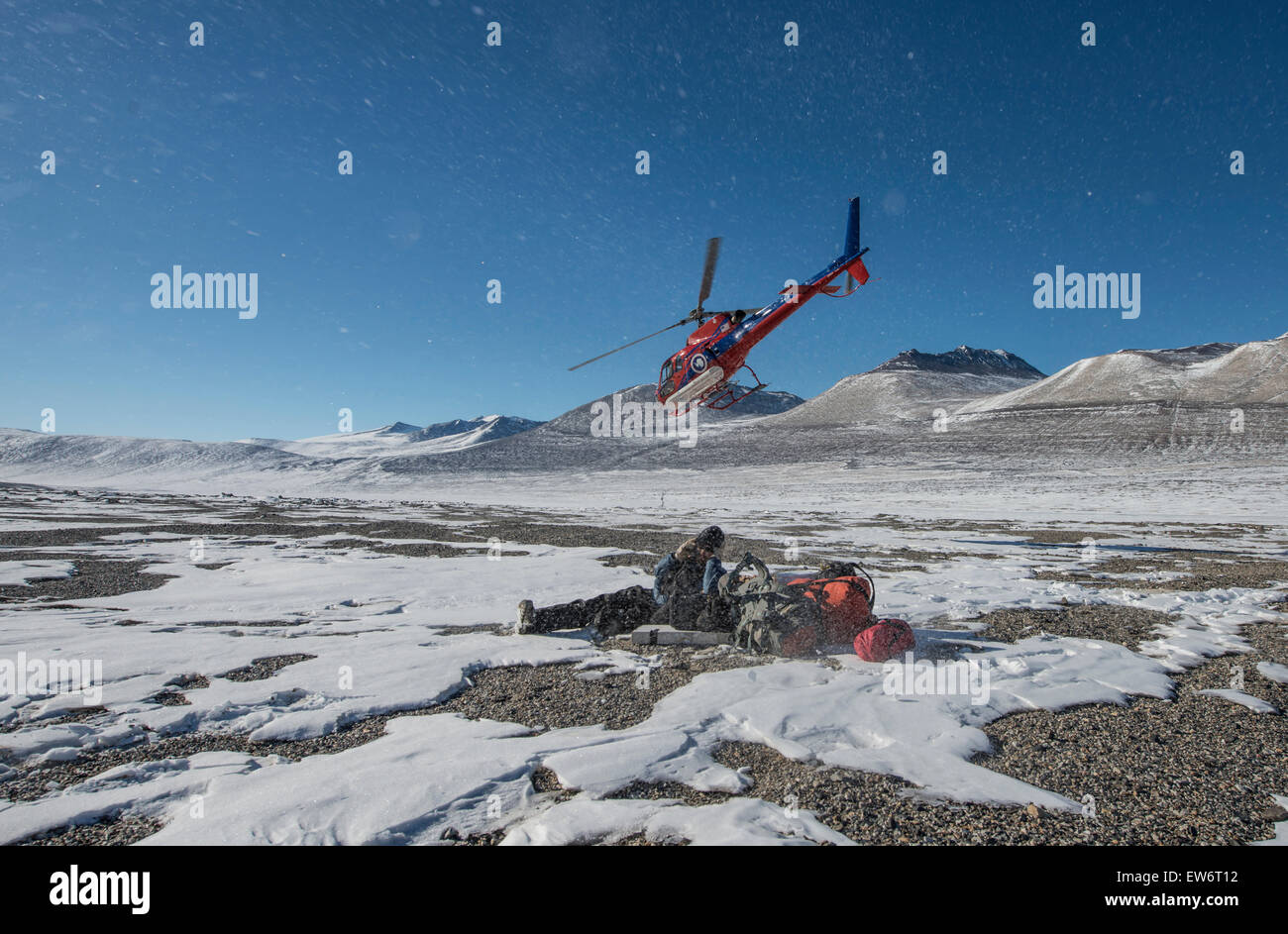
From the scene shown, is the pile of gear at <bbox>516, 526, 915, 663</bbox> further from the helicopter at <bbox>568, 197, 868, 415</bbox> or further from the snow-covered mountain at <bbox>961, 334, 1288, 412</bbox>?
the snow-covered mountain at <bbox>961, 334, 1288, 412</bbox>

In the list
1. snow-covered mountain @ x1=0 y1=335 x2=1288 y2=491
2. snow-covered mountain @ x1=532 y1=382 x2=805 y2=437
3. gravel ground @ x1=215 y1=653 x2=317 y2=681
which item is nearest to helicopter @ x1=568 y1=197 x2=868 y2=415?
gravel ground @ x1=215 y1=653 x2=317 y2=681

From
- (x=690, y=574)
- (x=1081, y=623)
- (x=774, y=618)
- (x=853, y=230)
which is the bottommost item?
(x=1081, y=623)

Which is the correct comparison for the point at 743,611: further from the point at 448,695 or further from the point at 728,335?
the point at 728,335

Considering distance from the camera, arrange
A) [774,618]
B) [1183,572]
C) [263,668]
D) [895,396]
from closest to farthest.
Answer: [263,668]
[774,618]
[1183,572]
[895,396]

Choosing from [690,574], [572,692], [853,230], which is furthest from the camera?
[853,230]

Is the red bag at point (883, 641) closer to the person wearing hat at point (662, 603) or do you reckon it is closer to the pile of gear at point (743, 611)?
the pile of gear at point (743, 611)

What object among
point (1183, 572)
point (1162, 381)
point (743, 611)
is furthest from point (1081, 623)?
point (1162, 381)

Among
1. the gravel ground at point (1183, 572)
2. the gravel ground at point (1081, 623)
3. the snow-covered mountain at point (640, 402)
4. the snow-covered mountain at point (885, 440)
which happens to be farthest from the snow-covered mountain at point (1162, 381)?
the gravel ground at point (1081, 623)
